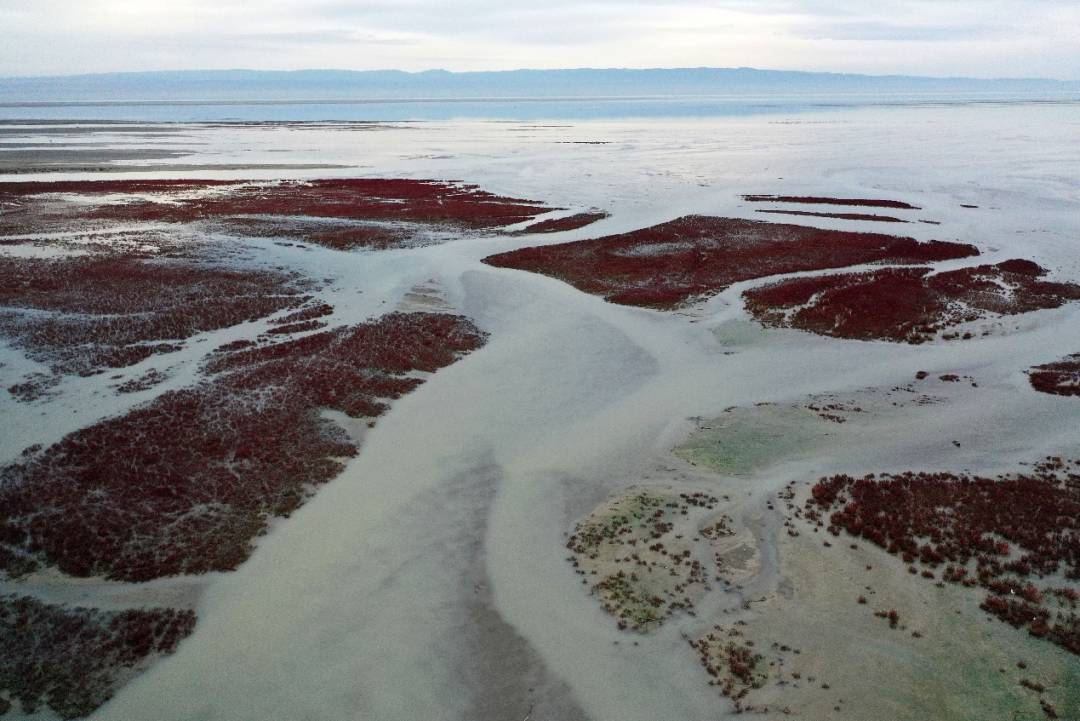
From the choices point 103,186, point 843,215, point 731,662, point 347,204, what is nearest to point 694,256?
point 843,215

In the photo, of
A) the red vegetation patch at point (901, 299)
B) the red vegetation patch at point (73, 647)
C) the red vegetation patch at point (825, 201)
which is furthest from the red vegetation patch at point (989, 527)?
the red vegetation patch at point (825, 201)

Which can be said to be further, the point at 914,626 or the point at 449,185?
the point at 449,185

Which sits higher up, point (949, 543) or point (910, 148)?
point (910, 148)

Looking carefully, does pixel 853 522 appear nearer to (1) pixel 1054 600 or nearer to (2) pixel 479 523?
(1) pixel 1054 600

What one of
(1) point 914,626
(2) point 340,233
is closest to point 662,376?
(1) point 914,626

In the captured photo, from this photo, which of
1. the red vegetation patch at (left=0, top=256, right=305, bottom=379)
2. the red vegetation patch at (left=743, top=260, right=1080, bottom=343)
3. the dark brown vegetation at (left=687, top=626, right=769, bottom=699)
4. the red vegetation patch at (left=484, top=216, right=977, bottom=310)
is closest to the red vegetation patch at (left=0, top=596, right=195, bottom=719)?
the dark brown vegetation at (left=687, top=626, right=769, bottom=699)

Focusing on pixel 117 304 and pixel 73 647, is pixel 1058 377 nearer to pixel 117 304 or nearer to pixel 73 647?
pixel 73 647
